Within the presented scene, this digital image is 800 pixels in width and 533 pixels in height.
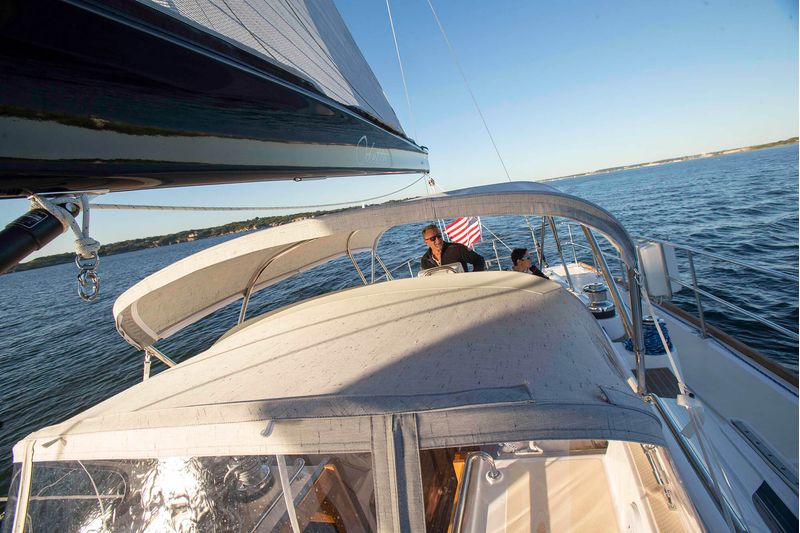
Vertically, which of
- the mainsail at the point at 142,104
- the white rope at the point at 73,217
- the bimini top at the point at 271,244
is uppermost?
the mainsail at the point at 142,104

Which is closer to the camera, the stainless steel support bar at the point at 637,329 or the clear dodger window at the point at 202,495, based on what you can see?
the clear dodger window at the point at 202,495

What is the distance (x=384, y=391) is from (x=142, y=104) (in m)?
1.29

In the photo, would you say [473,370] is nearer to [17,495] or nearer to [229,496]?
[229,496]

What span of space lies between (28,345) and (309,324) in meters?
23.7

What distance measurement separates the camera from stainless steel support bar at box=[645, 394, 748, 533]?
5.49 ft

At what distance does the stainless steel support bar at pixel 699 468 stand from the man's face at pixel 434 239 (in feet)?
10.6

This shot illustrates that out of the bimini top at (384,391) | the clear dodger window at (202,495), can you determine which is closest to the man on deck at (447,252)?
the bimini top at (384,391)

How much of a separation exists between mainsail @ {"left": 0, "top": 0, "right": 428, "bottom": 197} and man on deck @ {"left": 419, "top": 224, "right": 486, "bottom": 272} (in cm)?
353

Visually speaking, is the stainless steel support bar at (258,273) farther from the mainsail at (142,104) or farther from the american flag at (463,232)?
the american flag at (463,232)

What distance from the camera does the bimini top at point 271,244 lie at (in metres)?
2.04

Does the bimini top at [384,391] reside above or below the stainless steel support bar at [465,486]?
above

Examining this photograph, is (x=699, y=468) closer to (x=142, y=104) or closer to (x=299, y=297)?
(x=142, y=104)

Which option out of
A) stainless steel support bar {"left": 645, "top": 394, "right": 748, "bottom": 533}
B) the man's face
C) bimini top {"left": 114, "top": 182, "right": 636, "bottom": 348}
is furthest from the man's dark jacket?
stainless steel support bar {"left": 645, "top": 394, "right": 748, "bottom": 533}

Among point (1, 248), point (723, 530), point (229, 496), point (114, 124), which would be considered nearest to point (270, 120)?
point (114, 124)
